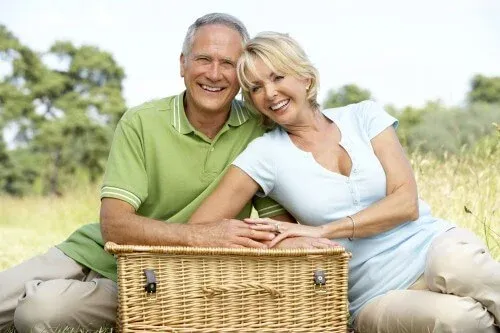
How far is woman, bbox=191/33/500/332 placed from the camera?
3465 millimetres

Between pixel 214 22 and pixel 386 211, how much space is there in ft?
4.16

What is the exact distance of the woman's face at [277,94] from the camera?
3584 millimetres

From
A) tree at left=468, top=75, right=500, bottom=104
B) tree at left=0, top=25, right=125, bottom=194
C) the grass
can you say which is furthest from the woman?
tree at left=468, top=75, right=500, bottom=104

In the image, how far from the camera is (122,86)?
82.9 feet

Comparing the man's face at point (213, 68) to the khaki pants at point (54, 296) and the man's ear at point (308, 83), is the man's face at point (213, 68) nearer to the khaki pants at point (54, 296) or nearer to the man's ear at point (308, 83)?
the man's ear at point (308, 83)

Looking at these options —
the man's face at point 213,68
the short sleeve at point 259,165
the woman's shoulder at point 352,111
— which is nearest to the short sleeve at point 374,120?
the woman's shoulder at point 352,111

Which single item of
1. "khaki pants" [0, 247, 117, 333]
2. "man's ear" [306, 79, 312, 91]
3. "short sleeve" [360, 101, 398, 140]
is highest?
"man's ear" [306, 79, 312, 91]

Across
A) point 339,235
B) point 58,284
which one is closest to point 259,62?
point 339,235

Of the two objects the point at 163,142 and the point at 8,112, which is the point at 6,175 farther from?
the point at 163,142

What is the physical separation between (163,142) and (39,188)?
20.2 m

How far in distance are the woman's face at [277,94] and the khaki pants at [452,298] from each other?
2.98 feet

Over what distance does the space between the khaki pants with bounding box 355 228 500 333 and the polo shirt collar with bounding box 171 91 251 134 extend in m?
1.19

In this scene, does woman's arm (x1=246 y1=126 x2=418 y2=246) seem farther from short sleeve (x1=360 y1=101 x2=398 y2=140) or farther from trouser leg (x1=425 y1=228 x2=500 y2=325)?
trouser leg (x1=425 y1=228 x2=500 y2=325)

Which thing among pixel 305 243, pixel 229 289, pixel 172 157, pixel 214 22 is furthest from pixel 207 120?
pixel 229 289
